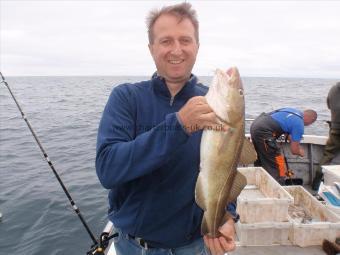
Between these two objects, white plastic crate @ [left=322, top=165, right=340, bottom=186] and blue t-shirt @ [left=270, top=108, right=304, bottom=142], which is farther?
blue t-shirt @ [left=270, top=108, right=304, bottom=142]

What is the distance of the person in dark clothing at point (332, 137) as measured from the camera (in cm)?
796

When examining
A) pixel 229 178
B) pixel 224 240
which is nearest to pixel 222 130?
pixel 229 178

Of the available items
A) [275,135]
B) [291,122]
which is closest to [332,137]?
[291,122]

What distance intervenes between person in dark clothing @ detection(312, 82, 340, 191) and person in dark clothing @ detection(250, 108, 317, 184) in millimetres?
814

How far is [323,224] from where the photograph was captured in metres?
4.66

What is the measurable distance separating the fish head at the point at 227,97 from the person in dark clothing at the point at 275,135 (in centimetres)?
548

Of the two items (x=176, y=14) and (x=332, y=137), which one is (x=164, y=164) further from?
(x=332, y=137)

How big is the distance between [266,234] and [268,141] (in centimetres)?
315

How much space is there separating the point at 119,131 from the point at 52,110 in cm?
2968

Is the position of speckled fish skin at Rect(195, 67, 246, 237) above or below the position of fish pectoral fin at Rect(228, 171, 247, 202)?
above

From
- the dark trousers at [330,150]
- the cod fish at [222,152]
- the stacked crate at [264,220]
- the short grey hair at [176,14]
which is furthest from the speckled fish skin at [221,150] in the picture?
the dark trousers at [330,150]

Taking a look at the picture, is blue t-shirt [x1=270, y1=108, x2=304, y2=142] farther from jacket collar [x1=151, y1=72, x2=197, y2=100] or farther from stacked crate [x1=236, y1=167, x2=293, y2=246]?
jacket collar [x1=151, y1=72, x2=197, y2=100]

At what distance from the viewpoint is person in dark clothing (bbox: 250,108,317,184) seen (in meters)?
7.58

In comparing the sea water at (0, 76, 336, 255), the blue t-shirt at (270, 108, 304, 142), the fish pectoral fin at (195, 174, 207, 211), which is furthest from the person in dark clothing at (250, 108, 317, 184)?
the fish pectoral fin at (195, 174, 207, 211)
